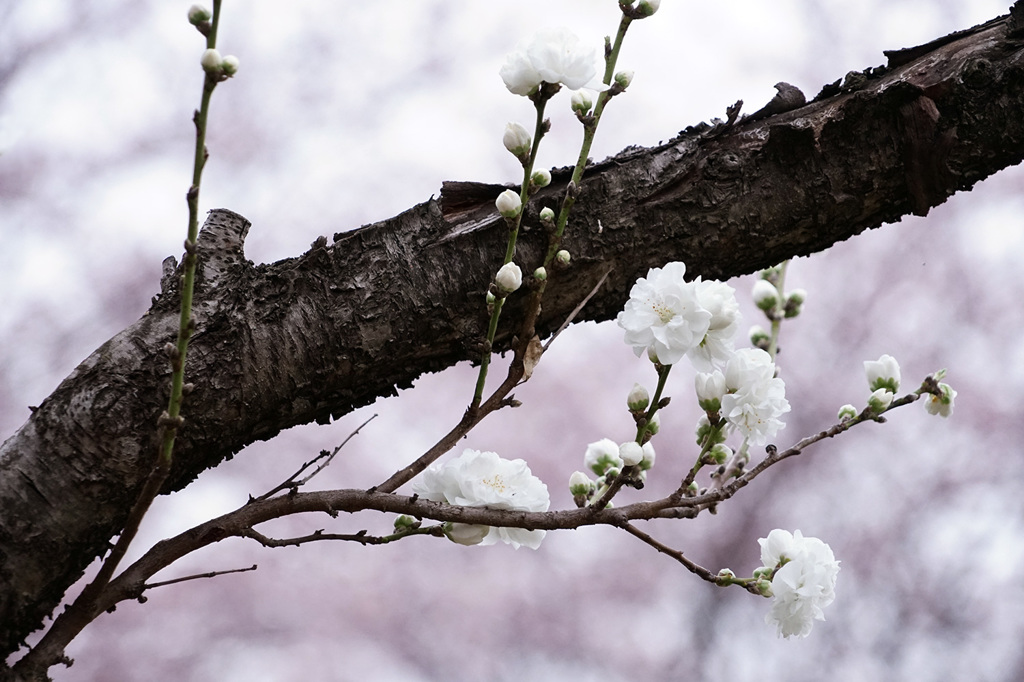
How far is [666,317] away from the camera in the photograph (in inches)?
17.0

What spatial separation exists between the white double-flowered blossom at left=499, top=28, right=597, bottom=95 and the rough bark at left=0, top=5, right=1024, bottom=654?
0.34 ft

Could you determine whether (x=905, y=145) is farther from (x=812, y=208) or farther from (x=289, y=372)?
(x=289, y=372)

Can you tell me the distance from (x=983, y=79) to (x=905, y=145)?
2.3 inches

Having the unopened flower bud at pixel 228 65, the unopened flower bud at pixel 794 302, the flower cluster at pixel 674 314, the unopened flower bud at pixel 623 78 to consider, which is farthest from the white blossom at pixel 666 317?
the unopened flower bud at pixel 794 302

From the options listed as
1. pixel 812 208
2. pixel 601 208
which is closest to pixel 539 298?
pixel 601 208

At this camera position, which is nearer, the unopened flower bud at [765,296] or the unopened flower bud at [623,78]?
the unopened flower bud at [623,78]

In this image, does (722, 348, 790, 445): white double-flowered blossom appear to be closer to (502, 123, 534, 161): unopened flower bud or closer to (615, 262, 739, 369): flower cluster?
(615, 262, 739, 369): flower cluster

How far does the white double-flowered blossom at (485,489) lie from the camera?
0.43 m

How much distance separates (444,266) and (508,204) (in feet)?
0.30

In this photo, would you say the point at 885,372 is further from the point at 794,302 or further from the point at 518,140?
the point at 518,140

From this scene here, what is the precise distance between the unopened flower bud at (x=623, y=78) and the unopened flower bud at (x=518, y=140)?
6 cm

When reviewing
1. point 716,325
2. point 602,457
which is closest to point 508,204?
point 716,325

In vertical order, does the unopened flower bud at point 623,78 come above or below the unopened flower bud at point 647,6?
below

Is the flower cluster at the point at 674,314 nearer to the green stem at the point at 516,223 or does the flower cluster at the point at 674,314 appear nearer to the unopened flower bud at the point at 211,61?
the green stem at the point at 516,223
